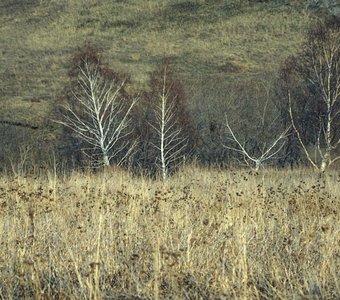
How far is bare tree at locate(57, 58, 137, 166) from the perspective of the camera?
21812mm

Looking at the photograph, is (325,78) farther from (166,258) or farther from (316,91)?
(166,258)

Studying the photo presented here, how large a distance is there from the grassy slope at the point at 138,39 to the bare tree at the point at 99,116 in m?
7.83

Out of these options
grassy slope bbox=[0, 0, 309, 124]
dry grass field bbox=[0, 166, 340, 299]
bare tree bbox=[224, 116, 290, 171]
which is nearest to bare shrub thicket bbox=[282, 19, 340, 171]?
bare tree bbox=[224, 116, 290, 171]

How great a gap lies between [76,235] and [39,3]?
60426 millimetres

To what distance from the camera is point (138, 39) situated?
49562 mm

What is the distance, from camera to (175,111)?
24.5 m

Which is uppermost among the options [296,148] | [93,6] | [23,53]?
[93,6]

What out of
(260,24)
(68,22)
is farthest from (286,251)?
(68,22)

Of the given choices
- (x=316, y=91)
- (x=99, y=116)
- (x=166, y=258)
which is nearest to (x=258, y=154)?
(x=316, y=91)

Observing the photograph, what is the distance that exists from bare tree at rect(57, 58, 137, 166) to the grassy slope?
7.83 metres

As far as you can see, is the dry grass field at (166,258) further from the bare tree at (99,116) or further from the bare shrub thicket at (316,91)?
A: the bare shrub thicket at (316,91)

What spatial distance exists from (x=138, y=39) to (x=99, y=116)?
2664cm

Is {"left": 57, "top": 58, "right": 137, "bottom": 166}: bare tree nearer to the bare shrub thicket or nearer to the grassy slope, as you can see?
the bare shrub thicket

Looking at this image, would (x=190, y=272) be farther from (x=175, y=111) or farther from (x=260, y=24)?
(x=260, y=24)
